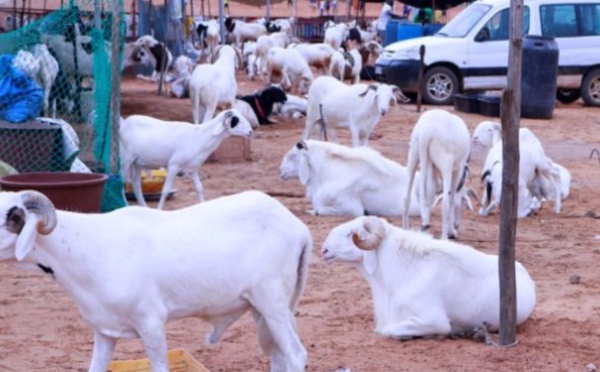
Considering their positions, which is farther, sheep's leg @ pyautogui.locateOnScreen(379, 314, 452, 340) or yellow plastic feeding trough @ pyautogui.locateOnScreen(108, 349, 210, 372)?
sheep's leg @ pyautogui.locateOnScreen(379, 314, 452, 340)

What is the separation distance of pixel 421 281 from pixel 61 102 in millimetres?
7791

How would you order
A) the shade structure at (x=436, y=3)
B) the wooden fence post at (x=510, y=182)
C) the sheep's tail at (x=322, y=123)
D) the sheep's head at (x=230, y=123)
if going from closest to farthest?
the wooden fence post at (x=510, y=182), the sheep's head at (x=230, y=123), the sheep's tail at (x=322, y=123), the shade structure at (x=436, y=3)

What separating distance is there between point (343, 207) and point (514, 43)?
17.0ft

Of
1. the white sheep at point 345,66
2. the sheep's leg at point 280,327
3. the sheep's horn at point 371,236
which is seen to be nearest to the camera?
the sheep's leg at point 280,327

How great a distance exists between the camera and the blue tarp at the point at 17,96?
12727 mm

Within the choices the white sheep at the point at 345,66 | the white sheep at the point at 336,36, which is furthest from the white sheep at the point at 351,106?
the white sheep at the point at 336,36

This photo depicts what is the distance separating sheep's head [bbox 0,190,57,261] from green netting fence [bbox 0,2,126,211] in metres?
6.30

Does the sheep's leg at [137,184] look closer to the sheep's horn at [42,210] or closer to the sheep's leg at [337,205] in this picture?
the sheep's leg at [337,205]

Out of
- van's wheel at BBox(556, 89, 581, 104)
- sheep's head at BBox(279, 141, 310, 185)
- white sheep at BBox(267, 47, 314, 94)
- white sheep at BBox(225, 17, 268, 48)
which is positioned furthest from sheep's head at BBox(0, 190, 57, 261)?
white sheep at BBox(225, 17, 268, 48)

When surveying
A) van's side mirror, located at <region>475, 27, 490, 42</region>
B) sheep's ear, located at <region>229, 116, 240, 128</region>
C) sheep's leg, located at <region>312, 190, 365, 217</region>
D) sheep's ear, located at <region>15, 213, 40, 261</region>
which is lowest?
sheep's leg, located at <region>312, 190, 365, 217</region>

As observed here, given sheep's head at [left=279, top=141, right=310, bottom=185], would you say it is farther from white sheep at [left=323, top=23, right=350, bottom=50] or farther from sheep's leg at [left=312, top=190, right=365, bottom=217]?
white sheep at [left=323, top=23, right=350, bottom=50]

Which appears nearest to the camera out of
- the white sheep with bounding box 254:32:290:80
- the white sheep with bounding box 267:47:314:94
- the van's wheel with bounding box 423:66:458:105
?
the van's wheel with bounding box 423:66:458:105

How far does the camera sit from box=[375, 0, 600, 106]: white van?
23.9 meters

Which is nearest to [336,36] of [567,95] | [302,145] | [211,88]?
[567,95]
